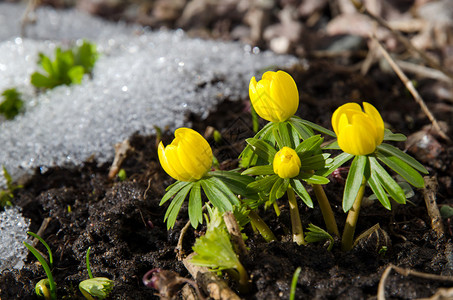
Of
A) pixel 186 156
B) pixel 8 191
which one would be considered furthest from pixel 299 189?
pixel 8 191

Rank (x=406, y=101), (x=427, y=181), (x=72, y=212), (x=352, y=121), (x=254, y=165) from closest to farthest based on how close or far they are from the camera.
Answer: (x=352, y=121)
(x=254, y=165)
(x=427, y=181)
(x=72, y=212)
(x=406, y=101)

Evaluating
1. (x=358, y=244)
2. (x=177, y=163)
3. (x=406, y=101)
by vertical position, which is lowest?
(x=406, y=101)

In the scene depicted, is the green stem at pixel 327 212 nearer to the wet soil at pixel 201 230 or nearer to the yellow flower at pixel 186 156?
the wet soil at pixel 201 230

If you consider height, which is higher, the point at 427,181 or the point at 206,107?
the point at 206,107

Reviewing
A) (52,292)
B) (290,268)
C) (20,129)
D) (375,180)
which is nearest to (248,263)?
(290,268)

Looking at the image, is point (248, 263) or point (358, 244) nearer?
point (248, 263)

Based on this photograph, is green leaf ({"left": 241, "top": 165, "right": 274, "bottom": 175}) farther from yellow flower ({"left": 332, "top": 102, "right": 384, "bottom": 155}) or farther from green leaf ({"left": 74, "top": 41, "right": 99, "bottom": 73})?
green leaf ({"left": 74, "top": 41, "right": 99, "bottom": 73})

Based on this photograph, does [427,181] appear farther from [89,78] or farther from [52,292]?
[89,78]
